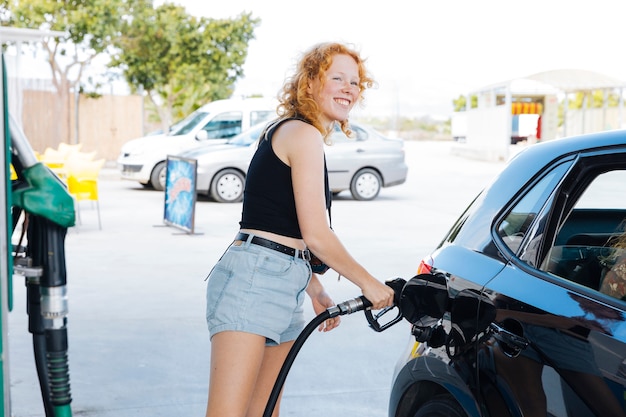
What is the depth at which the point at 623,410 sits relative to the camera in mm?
2059

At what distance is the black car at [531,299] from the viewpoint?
221cm

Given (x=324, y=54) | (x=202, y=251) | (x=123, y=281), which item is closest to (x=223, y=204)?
(x=202, y=251)

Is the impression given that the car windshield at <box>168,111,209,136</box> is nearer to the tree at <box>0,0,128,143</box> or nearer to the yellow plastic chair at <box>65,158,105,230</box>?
the yellow plastic chair at <box>65,158,105,230</box>

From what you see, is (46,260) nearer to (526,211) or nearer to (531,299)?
(531,299)

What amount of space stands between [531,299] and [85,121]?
25256mm

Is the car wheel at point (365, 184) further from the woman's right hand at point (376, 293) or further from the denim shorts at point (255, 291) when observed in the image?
the woman's right hand at point (376, 293)

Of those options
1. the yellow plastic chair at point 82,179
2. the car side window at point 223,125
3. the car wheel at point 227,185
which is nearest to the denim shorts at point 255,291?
the yellow plastic chair at point 82,179

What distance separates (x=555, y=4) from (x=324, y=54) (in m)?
54.6

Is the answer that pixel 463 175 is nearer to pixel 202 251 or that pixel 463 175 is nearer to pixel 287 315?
pixel 202 251

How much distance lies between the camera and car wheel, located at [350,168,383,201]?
53.9 ft

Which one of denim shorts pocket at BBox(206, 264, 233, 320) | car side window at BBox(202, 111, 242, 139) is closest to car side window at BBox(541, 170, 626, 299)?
denim shorts pocket at BBox(206, 264, 233, 320)

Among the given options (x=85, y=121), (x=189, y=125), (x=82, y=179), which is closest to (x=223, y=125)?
(x=189, y=125)

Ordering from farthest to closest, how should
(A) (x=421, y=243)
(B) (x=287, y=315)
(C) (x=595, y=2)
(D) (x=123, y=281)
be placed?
(C) (x=595, y=2), (A) (x=421, y=243), (D) (x=123, y=281), (B) (x=287, y=315)

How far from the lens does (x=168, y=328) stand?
6.57 metres
